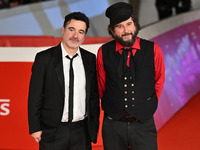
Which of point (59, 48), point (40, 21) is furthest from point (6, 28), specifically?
point (59, 48)

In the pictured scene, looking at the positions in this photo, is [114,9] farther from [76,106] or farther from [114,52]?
[76,106]

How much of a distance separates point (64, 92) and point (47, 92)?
127mm

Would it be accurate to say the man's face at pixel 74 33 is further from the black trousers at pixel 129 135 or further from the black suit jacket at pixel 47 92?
the black trousers at pixel 129 135

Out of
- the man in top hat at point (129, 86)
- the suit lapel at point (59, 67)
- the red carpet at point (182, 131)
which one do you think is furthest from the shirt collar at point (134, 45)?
the red carpet at point (182, 131)

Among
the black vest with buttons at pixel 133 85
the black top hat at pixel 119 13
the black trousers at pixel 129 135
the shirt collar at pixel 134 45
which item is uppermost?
the black top hat at pixel 119 13

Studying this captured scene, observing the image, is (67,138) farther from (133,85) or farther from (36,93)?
(133,85)

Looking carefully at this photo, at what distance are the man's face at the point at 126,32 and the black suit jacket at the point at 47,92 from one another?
33 centimetres

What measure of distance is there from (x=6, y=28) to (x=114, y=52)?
252 inches

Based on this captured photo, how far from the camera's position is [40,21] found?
8430 mm

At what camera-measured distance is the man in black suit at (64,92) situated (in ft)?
7.20

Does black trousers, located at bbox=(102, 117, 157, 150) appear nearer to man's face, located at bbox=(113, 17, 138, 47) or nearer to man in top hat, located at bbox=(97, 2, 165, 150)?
man in top hat, located at bbox=(97, 2, 165, 150)

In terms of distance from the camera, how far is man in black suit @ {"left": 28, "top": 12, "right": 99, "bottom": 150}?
2.19 metres

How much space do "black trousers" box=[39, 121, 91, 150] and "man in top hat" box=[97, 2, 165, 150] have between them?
0.20 meters

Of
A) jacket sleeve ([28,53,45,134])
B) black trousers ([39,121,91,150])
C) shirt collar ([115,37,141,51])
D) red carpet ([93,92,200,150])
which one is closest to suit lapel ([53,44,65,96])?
jacket sleeve ([28,53,45,134])
